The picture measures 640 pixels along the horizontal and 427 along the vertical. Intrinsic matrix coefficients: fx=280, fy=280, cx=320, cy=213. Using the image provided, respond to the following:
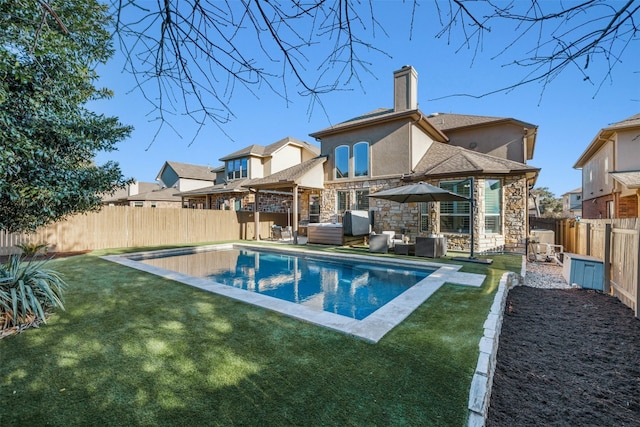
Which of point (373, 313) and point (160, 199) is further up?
point (160, 199)

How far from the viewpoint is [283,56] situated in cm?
232

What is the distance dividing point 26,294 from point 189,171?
2793cm

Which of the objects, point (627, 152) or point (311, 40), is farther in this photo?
point (627, 152)

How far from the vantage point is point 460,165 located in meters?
12.4

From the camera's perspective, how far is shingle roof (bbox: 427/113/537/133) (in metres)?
15.0

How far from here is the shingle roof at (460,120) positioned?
14977 millimetres

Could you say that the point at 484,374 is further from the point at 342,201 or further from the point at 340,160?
the point at 340,160

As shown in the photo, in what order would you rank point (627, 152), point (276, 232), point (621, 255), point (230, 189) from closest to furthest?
point (621, 255) → point (627, 152) → point (276, 232) → point (230, 189)

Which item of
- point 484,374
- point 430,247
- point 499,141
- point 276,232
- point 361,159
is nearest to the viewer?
point 484,374

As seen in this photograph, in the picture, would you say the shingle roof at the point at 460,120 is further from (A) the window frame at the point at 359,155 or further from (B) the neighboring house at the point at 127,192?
(B) the neighboring house at the point at 127,192

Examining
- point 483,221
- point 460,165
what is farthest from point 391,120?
point 483,221

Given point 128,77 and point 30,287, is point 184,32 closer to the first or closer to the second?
point 128,77

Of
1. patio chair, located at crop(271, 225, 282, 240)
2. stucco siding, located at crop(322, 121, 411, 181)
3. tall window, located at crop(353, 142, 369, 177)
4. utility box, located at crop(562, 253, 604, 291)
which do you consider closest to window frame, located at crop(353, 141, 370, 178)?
tall window, located at crop(353, 142, 369, 177)

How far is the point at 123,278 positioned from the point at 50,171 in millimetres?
2752
